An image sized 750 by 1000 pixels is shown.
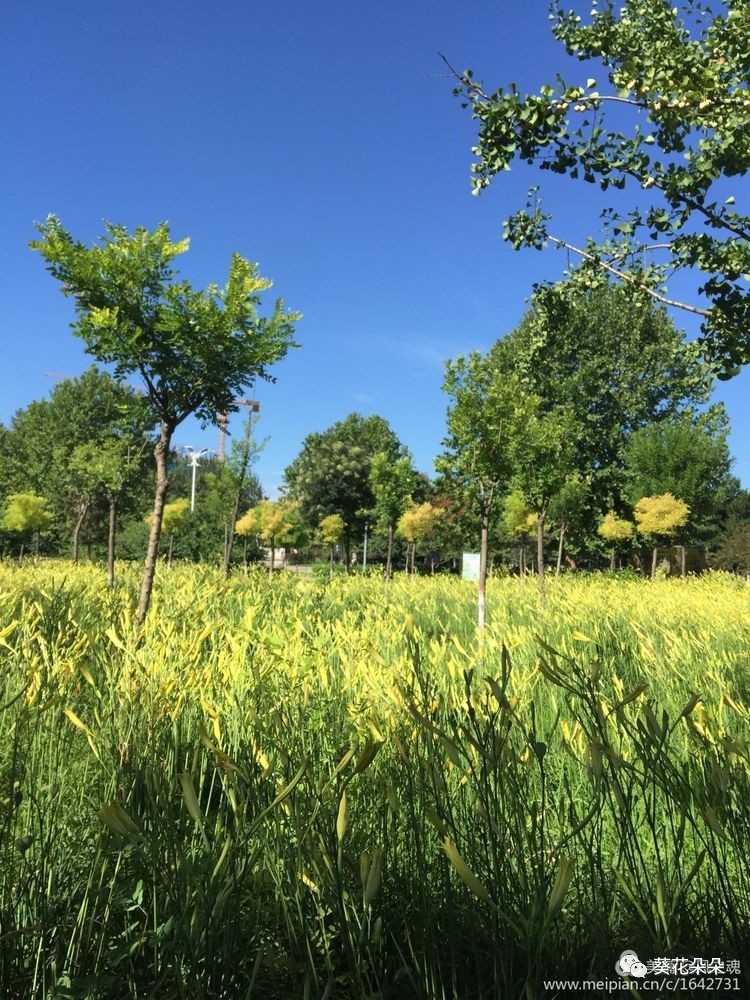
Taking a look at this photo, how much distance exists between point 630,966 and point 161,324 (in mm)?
4745

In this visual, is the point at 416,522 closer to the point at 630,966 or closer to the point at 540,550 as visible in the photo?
the point at 540,550

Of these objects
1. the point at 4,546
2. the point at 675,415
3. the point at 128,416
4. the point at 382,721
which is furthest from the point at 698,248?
the point at 4,546

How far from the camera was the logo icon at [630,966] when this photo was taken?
87cm

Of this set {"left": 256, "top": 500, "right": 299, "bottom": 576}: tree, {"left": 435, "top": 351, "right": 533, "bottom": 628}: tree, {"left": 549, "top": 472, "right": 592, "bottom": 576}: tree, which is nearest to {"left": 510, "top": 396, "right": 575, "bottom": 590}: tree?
{"left": 435, "top": 351, "right": 533, "bottom": 628}: tree

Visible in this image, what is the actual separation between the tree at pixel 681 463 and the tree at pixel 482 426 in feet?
47.5

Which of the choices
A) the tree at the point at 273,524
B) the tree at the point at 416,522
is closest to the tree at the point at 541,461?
the tree at the point at 416,522

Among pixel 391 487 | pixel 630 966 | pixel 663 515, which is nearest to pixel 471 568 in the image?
pixel 391 487

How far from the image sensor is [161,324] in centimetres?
461

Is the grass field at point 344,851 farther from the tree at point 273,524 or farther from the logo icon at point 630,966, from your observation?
the tree at point 273,524

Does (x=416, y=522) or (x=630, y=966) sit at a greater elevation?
(x=416, y=522)

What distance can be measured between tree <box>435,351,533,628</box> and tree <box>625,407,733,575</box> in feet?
47.5

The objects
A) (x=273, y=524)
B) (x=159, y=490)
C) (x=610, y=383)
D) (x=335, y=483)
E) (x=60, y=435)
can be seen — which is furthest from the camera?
(x=335, y=483)

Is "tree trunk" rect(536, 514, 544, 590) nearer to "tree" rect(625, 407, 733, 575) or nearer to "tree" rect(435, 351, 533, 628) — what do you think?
"tree" rect(435, 351, 533, 628)

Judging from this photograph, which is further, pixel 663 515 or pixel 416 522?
pixel 416 522
